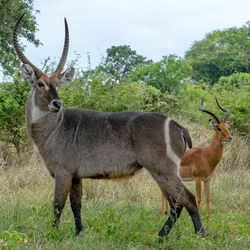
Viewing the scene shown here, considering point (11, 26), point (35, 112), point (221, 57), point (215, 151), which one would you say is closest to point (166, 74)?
point (11, 26)

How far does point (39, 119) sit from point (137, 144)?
1.34 metres

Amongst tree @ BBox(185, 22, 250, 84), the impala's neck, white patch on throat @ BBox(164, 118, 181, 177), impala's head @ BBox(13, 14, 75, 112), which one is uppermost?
tree @ BBox(185, 22, 250, 84)

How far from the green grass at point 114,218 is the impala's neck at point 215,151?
2.38 feet

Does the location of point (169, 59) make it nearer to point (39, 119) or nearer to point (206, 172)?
point (206, 172)

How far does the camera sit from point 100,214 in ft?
17.7

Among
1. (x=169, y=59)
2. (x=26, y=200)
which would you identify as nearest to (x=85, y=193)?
(x=26, y=200)

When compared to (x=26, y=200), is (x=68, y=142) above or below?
above

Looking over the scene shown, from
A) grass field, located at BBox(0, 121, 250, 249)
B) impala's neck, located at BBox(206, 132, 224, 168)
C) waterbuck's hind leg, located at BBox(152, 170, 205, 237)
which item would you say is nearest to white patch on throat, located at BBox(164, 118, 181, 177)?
waterbuck's hind leg, located at BBox(152, 170, 205, 237)

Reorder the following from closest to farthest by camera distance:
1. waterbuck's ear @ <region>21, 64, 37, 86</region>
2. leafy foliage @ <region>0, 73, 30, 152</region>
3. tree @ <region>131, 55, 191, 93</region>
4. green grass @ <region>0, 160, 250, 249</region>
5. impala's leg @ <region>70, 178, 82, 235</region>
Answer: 1. green grass @ <region>0, 160, 250, 249</region>
2. waterbuck's ear @ <region>21, 64, 37, 86</region>
3. impala's leg @ <region>70, 178, 82, 235</region>
4. leafy foliage @ <region>0, 73, 30, 152</region>
5. tree @ <region>131, 55, 191, 93</region>

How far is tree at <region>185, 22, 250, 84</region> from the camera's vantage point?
33.9 m

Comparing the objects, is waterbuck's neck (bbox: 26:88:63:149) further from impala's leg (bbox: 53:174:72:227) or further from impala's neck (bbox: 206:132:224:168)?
impala's neck (bbox: 206:132:224:168)

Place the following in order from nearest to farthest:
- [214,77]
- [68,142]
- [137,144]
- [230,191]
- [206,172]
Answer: [137,144] → [68,142] → [206,172] → [230,191] → [214,77]

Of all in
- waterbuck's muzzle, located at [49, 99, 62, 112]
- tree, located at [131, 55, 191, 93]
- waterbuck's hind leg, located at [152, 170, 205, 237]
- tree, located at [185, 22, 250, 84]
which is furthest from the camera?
tree, located at [185, 22, 250, 84]

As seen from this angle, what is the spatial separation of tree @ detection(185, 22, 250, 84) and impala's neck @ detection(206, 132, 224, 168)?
2651cm
